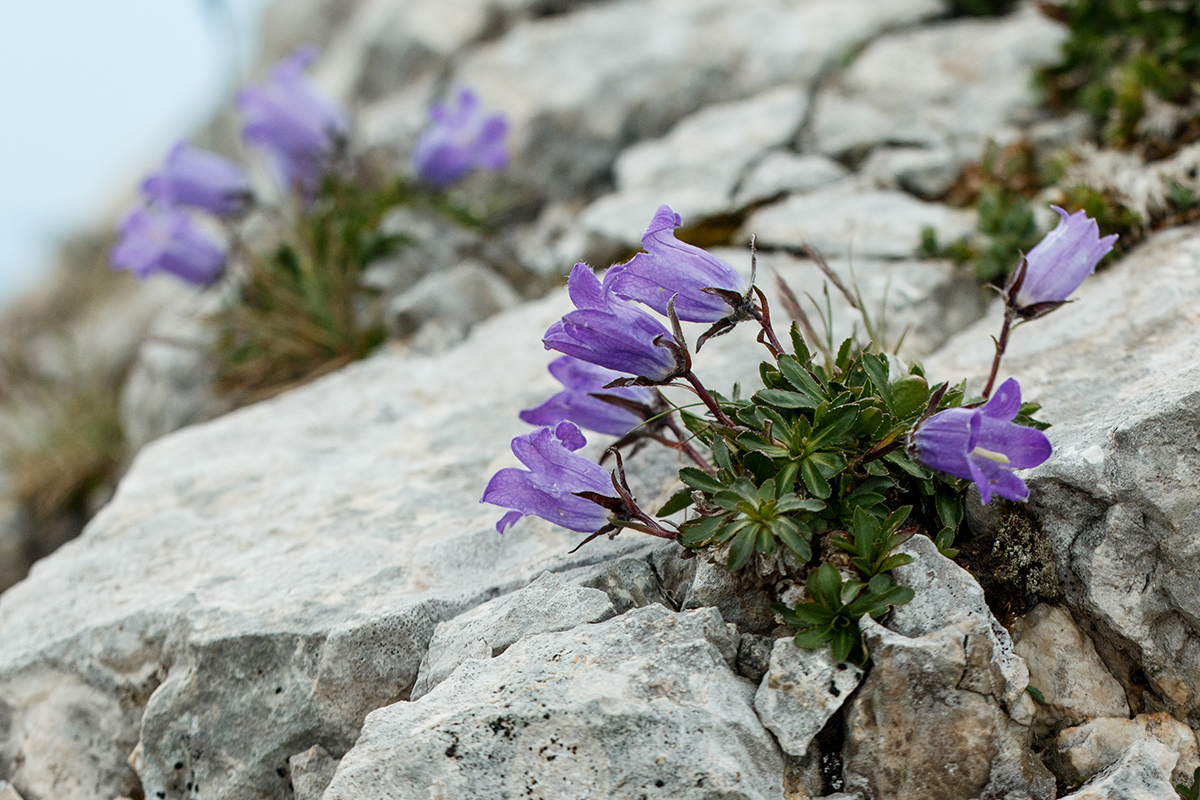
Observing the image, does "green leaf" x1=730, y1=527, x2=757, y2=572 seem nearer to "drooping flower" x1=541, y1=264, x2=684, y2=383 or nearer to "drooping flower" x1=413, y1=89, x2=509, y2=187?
"drooping flower" x1=541, y1=264, x2=684, y2=383

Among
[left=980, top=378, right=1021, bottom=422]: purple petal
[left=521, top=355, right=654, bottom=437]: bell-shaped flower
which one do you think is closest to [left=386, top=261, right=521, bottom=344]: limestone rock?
[left=521, top=355, right=654, bottom=437]: bell-shaped flower

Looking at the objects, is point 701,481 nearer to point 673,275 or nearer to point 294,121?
point 673,275

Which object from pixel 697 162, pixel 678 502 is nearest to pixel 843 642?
pixel 678 502

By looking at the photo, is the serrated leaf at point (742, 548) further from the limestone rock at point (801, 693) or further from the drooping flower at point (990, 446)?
the drooping flower at point (990, 446)

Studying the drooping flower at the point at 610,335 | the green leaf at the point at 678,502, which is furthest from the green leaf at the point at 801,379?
the green leaf at the point at 678,502

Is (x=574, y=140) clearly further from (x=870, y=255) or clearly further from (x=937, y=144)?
(x=870, y=255)

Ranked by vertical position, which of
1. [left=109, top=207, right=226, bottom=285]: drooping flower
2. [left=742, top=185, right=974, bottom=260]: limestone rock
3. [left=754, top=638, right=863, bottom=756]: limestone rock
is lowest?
[left=742, top=185, right=974, bottom=260]: limestone rock

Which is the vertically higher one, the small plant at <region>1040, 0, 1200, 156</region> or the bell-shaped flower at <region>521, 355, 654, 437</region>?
the bell-shaped flower at <region>521, 355, 654, 437</region>

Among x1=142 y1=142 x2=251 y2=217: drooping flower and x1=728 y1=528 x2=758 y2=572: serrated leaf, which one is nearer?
x1=728 y1=528 x2=758 y2=572: serrated leaf

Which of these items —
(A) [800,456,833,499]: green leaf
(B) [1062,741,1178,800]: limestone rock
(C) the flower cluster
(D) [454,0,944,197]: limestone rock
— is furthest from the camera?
(D) [454,0,944,197]: limestone rock
